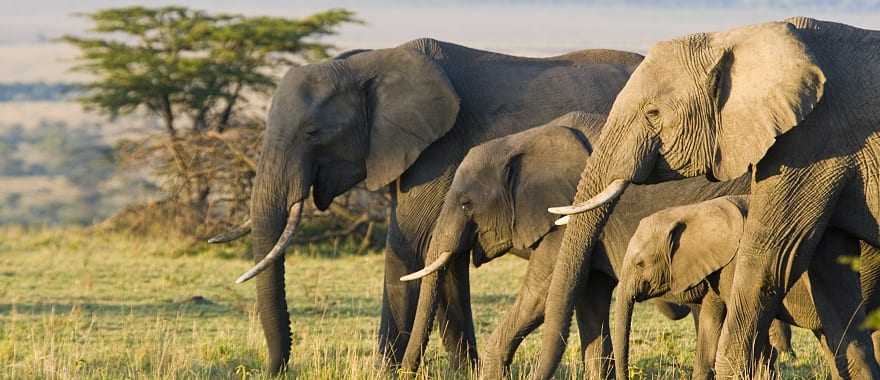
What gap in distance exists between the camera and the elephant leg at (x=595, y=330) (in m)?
8.18

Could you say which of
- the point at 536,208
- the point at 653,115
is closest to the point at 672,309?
the point at 536,208

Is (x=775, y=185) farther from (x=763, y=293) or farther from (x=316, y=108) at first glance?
(x=316, y=108)

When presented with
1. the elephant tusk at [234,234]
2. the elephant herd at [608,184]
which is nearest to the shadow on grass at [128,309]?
the elephant tusk at [234,234]

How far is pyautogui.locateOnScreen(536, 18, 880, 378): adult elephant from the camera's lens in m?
6.56

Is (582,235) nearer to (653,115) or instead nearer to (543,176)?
(543,176)

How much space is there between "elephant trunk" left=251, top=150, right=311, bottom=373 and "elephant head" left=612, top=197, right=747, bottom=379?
223 centimetres

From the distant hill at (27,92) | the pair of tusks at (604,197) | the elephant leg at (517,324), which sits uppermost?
the pair of tusks at (604,197)

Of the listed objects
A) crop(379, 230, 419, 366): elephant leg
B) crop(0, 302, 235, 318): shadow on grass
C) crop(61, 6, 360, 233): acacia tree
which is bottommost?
crop(61, 6, 360, 233): acacia tree

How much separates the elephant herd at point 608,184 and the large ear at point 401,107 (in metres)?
0.01

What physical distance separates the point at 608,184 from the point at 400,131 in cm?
296

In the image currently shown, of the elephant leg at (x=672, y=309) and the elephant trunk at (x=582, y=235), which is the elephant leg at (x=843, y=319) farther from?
the elephant leg at (x=672, y=309)

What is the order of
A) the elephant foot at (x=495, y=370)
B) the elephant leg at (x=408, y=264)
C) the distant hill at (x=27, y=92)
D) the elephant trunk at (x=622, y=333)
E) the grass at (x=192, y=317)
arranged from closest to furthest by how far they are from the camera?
the elephant trunk at (x=622, y=333), the elephant foot at (x=495, y=370), the grass at (x=192, y=317), the elephant leg at (x=408, y=264), the distant hill at (x=27, y=92)

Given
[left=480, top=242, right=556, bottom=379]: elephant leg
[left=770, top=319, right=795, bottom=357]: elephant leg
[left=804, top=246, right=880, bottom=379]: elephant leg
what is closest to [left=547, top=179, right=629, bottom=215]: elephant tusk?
[left=804, top=246, right=880, bottom=379]: elephant leg

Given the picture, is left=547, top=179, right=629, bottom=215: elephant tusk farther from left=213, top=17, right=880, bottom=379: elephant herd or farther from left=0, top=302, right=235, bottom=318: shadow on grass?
A: left=0, top=302, right=235, bottom=318: shadow on grass
